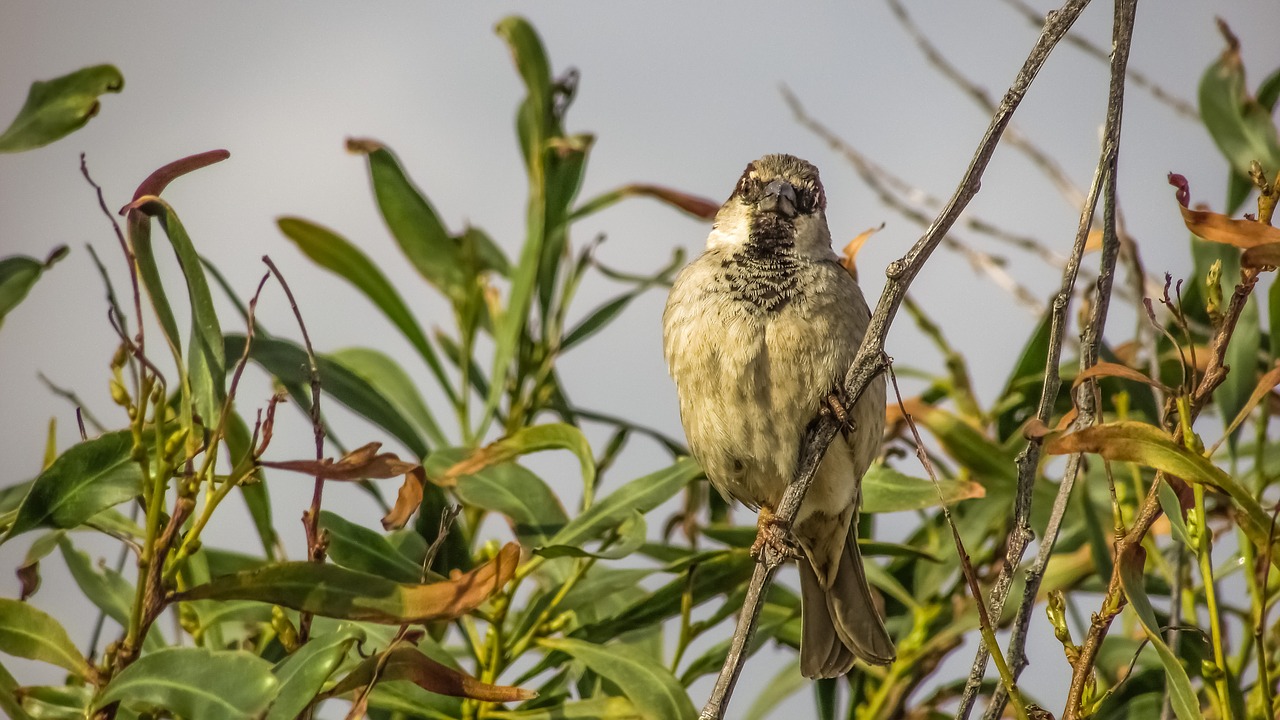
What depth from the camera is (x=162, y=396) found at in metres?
1.85

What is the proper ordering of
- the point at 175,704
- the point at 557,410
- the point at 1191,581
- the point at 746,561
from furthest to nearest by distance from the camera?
the point at 557,410
the point at 746,561
the point at 1191,581
the point at 175,704

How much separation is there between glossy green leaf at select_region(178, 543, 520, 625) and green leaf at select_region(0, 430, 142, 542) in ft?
0.88

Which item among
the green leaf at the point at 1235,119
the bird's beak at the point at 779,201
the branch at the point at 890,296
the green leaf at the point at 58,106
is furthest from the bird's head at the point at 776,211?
the green leaf at the point at 58,106

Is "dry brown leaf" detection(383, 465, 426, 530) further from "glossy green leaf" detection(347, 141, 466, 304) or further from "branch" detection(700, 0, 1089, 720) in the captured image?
"glossy green leaf" detection(347, 141, 466, 304)

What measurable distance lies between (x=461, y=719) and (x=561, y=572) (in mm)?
458

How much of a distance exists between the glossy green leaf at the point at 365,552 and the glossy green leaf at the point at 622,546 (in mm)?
257

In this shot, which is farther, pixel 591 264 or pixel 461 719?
pixel 591 264

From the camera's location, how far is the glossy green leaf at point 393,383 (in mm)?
3025

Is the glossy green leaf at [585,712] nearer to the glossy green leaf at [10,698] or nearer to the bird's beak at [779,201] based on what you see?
the glossy green leaf at [10,698]

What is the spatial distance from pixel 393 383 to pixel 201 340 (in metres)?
1.01

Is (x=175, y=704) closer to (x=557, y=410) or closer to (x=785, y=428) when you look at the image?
(x=557, y=410)

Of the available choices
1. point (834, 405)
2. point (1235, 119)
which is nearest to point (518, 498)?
point (834, 405)

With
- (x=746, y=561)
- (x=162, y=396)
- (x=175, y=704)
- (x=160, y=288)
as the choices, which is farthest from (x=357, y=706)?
(x=746, y=561)

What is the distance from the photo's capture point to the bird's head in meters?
3.32
